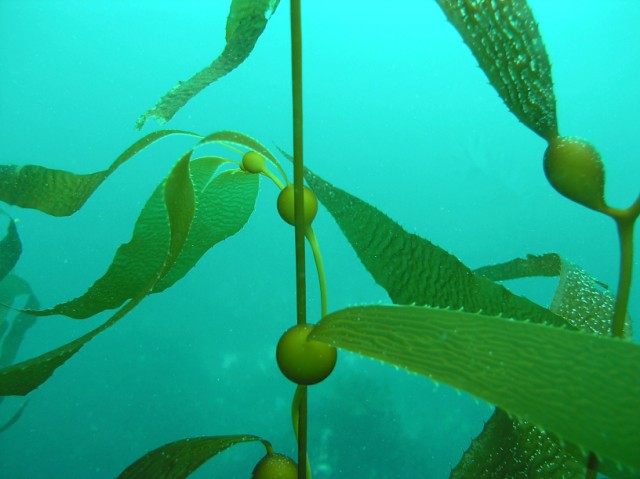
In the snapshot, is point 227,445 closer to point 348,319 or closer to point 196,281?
point 348,319

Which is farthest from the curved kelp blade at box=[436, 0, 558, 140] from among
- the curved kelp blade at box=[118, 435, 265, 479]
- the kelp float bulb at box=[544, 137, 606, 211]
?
the curved kelp blade at box=[118, 435, 265, 479]

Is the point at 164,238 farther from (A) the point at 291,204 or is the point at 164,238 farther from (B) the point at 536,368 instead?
(B) the point at 536,368

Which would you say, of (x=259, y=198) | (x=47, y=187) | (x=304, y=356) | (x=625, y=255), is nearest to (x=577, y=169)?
(x=625, y=255)

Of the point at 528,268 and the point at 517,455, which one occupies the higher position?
the point at 528,268

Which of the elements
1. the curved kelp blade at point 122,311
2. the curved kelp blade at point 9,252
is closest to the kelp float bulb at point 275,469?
the curved kelp blade at point 122,311

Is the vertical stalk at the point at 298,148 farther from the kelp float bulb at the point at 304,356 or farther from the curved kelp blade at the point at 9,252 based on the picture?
the curved kelp blade at the point at 9,252

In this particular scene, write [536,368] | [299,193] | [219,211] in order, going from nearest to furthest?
[536,368] < [299,193] < [219,211]

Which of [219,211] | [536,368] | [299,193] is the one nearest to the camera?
[536,368]
